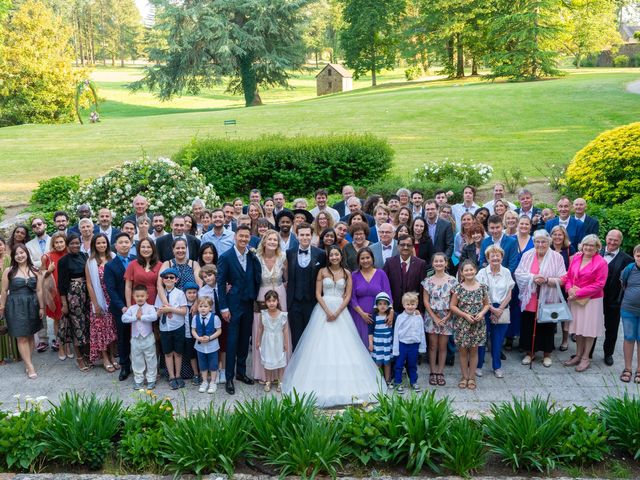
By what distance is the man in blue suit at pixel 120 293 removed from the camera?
25.8ft

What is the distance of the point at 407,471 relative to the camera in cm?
568

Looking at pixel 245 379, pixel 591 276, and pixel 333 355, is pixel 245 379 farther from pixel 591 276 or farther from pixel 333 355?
pixel 591 276

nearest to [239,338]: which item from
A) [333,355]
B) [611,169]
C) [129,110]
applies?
[333,355]

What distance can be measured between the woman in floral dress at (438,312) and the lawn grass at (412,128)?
11.6 m

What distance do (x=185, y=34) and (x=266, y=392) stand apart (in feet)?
126

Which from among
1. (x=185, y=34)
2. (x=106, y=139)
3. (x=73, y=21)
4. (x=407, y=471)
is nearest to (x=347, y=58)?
(x=185, y=34)

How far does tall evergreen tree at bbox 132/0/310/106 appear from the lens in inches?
1650

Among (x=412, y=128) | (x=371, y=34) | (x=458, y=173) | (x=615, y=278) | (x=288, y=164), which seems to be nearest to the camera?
(x=615, y=278)

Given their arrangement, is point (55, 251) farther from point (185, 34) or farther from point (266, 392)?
point (185, 34)

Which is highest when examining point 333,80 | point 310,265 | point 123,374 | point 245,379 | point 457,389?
point 333,80

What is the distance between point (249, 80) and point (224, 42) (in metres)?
4.88

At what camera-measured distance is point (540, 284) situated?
822 centimetres

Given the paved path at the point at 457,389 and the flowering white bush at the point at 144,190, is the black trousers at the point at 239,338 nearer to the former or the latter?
the paved path at the point at 457,389

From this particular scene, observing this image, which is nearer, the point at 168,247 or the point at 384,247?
the point at 384,247
